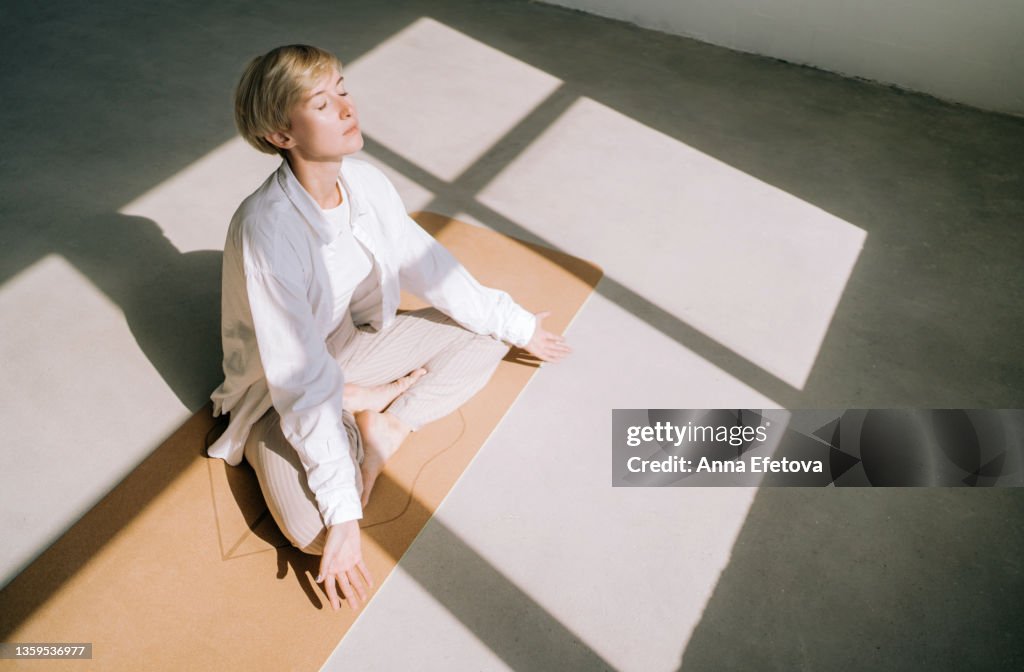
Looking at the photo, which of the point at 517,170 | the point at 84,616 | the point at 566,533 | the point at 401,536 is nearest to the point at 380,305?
the point at 401,536

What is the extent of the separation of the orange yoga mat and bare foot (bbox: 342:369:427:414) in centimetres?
13

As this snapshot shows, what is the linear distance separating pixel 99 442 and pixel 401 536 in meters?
0.89

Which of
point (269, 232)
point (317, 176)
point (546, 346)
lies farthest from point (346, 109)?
point (546, 346)

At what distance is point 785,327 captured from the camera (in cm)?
242

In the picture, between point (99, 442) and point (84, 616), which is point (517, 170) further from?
point (84, 616)

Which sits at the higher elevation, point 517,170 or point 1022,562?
point 517,170

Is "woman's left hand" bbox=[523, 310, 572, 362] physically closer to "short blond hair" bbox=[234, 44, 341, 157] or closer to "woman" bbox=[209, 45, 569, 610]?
"woman" bbox=[209, 45, 569, 610]

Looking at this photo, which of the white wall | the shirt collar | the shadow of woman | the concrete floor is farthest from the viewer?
the white wall

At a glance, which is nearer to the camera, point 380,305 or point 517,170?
point 380,305

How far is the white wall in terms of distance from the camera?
→ 319 cm

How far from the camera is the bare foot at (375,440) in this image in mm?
1909

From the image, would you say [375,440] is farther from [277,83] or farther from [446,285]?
[277,83]

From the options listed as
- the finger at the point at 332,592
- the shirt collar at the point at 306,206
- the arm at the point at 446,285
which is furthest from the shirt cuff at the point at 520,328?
the finger at the point at 332,592

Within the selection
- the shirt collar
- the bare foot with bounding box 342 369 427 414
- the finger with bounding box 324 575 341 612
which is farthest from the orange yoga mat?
the shirt collar
